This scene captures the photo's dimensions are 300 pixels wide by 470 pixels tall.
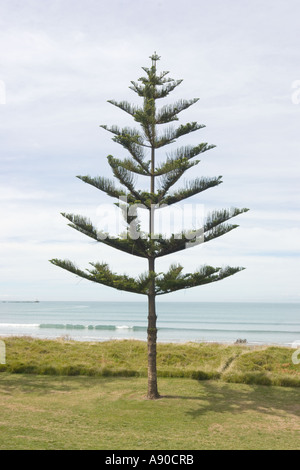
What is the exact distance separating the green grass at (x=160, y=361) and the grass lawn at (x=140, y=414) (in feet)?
1.11

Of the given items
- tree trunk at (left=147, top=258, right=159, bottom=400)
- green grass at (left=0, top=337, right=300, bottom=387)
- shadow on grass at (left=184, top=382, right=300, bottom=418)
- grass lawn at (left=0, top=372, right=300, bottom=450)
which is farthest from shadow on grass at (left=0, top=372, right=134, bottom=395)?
shadow on grass at (left=184, top=382, right=300, bottom=418)

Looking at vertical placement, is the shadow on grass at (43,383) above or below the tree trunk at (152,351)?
below

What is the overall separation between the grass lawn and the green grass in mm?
339

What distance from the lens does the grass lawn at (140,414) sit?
18.4ft

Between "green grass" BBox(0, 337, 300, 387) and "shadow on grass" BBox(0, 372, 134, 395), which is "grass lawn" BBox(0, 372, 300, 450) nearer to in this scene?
"shadow on grass" BBox(0, 372, 134, 395)

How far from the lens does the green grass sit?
9.99 m

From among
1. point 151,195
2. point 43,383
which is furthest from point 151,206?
point 43,383

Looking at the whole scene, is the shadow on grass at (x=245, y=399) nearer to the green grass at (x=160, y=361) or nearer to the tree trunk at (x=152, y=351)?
the green grass at (x=160, y=361)

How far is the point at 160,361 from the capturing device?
455 inches

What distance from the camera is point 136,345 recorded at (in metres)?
13.3

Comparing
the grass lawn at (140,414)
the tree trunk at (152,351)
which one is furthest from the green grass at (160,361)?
the tree trunk at (152,351)

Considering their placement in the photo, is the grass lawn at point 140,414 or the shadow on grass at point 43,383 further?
the shadow on grass at point 43,383

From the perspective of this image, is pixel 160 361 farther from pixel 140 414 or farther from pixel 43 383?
pixel 140 414
